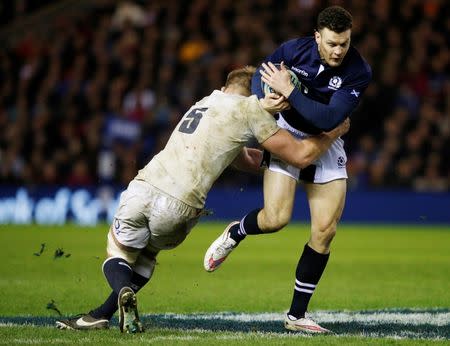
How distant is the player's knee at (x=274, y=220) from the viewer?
7094 mm

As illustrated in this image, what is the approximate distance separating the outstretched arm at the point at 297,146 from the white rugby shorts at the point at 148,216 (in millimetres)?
659

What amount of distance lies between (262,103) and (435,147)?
11.7 m

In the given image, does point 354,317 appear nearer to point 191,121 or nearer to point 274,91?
point 274,91

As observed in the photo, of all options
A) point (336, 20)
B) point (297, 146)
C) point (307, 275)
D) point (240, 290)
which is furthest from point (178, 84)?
point (297, 146)

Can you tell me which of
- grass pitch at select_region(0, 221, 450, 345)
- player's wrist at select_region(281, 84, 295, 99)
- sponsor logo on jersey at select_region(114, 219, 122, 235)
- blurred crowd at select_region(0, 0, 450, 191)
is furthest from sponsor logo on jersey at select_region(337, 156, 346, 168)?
blurred crowd at select_region(0, 0, 450, 191)

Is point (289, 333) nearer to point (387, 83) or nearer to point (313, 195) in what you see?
point (313, 195)

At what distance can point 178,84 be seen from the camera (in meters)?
19.7

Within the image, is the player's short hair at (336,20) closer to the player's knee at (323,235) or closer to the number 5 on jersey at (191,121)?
the number 5 on jersey at (191,121)

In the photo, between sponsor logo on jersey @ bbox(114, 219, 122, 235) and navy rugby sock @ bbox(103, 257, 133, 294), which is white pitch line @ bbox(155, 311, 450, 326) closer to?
navy rugby sock @ bbox(103, 257, 133, 294)

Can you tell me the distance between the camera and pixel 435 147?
17.7 meters

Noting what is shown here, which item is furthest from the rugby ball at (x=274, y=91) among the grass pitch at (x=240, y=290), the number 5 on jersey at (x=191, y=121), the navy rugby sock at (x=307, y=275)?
the grass pitch at (x=240, y=290)

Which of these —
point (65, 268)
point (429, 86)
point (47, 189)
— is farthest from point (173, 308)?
point (429, 86)

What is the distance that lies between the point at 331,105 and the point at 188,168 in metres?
1.10

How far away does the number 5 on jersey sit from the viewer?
654cm
